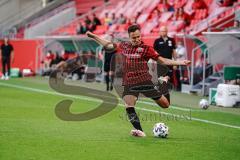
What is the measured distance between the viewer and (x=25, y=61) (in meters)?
36.2

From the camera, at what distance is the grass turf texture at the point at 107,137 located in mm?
9141

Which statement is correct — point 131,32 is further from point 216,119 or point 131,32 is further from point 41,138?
point 216,119

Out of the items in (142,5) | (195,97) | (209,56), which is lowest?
(195,97)

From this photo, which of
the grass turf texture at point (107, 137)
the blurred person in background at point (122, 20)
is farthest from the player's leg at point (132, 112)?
the blurred person in background at point (122, 20)

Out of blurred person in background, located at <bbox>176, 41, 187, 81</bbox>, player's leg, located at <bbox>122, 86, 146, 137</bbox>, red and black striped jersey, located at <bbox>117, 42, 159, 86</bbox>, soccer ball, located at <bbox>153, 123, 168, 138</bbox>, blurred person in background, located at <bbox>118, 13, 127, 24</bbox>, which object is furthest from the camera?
blurred person in background, located at <bbox>118, 13, 127, 24</bbox>

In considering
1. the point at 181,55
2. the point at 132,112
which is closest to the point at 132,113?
the point at 132,112

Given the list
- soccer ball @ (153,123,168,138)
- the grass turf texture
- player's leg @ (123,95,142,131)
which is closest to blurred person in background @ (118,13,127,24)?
the grass turf texture

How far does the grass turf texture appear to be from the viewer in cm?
914

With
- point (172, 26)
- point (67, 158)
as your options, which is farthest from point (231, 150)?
point (172, 26)

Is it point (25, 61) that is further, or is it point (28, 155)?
point (25, 61)

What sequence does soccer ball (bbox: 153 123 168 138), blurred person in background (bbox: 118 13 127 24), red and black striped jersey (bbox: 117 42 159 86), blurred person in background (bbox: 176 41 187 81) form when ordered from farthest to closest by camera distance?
blurred person in background (bbox: 118 13 127 24), blurred person in background (bbox: 176 41 187 81), red and black striped jersey (bbox: 117 42 159 86), soccer ball (bbox: 153 123 168 138)

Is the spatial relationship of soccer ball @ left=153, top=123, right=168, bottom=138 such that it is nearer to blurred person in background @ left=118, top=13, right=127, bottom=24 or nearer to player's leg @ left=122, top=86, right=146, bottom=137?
player's leg @ left=122, top=86, right=146, bottom=137

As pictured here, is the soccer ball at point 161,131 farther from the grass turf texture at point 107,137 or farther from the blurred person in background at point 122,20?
the blurred person in background at point 122,20

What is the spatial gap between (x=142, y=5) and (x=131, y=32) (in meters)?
23.8
